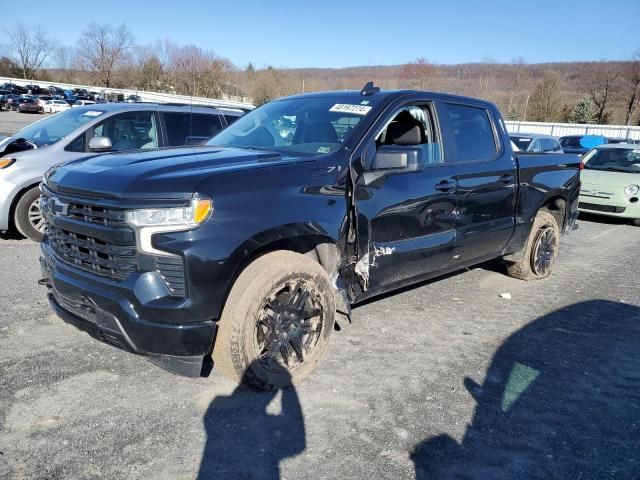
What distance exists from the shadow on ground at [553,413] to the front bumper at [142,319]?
51.9 inches

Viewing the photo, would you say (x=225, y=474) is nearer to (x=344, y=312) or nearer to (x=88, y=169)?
(x=344, y=312)

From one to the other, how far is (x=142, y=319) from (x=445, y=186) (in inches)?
102

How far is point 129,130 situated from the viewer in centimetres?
684

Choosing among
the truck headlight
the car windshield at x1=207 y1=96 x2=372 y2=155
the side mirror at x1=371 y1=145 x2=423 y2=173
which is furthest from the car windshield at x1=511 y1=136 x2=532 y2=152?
the truck headlight

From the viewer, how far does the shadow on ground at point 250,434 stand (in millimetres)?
2543

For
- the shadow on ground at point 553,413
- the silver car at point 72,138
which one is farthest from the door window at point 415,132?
the silver car at point 72,138

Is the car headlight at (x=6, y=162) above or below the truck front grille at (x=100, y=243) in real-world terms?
above

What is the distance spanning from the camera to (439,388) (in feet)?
11.3

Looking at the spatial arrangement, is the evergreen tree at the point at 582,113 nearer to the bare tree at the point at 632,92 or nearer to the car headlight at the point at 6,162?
the bare tree at the point at 632,92

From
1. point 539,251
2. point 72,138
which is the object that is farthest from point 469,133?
point 72,138

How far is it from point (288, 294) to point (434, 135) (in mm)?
1947

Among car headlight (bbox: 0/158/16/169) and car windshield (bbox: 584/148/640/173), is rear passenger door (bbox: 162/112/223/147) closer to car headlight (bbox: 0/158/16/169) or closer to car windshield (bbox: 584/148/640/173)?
car headlight (bbox: 0/158/16/169)

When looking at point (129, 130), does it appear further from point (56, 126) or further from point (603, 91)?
point (603, 91)

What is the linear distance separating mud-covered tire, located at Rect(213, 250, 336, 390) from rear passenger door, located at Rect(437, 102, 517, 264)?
1658mm
